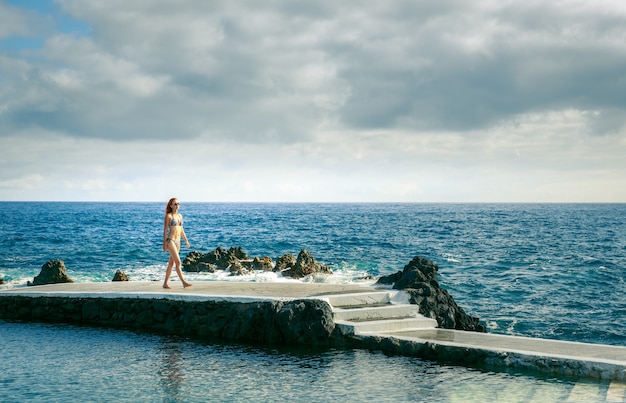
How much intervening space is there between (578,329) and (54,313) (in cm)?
1691

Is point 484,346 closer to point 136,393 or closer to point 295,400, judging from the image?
point 295,400

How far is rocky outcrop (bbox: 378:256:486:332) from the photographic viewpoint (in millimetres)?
13487

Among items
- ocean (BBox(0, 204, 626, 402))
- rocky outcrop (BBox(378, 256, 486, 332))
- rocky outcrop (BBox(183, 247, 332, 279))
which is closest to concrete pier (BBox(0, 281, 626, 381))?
rocky outcrop (BBox(378, 256, 486, 332))

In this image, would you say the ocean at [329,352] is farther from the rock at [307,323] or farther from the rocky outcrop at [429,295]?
the rocky outcrop at [429,295]

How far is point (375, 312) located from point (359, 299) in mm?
641

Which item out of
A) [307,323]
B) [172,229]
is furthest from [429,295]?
[172,229]

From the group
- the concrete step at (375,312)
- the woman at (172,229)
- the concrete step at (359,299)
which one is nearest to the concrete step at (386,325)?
the concrete step at (375,312)

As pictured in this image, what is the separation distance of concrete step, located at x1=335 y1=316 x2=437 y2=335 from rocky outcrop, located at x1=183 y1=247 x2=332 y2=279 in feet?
54.8

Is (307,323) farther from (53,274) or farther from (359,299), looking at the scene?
(53,274)

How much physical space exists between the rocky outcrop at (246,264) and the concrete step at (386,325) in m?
16.7

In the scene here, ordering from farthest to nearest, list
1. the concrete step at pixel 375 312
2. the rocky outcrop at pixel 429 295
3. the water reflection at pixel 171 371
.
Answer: the rocky outcrop at pixel 429 295 → the concrete step at pixel 375 312 → the water reflection at pixel 171 371

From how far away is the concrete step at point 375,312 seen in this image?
41.5 feet

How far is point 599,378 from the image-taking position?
30.9 ft

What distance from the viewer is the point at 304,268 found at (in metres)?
29.7
